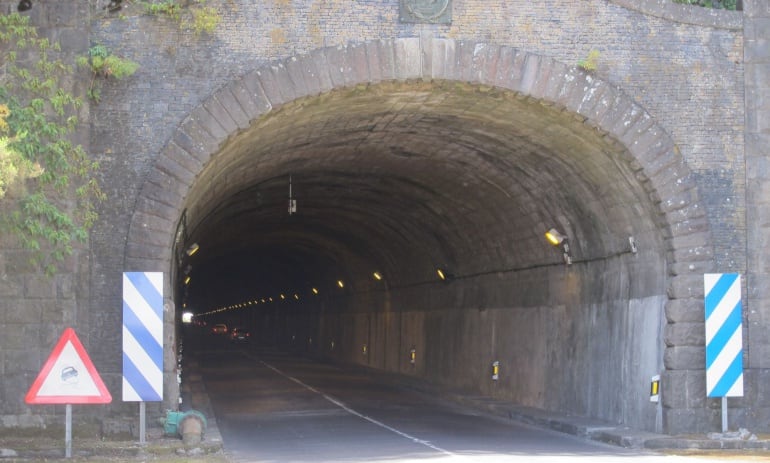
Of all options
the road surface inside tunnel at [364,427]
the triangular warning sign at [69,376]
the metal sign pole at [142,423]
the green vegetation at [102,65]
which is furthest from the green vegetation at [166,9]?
the road surface inside tunnel at [364,427]

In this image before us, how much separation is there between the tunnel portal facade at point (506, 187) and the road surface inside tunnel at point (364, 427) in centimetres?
154

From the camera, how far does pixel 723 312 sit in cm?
1662

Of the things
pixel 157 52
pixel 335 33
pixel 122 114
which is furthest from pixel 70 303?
pixel 335 33

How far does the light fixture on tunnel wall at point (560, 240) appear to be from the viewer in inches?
842

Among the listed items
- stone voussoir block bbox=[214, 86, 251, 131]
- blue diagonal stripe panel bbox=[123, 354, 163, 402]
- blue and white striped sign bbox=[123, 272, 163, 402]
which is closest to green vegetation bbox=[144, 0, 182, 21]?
stone voussoir block bbox=[214, 86, 251, 131]

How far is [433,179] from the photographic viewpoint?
24.1m

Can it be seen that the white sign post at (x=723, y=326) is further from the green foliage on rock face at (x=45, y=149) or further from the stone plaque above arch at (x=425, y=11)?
the green foliage on rock face at (x=45, y=149)

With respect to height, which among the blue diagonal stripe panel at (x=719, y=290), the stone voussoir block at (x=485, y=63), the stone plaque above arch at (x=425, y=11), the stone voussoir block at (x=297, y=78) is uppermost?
the stone plaque above arch at (x=425, y=11)

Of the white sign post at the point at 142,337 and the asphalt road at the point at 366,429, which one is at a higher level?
the white sign post at the point at 142,337

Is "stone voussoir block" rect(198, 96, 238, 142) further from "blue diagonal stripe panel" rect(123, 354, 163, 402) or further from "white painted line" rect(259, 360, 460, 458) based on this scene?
"white painted line" rect(259, 360, 460, 458)

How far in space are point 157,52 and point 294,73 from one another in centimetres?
196

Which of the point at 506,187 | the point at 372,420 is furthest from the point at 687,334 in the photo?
the point at 372,420

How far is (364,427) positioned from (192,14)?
25.2 ft

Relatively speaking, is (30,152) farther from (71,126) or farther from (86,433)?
(86,433)
